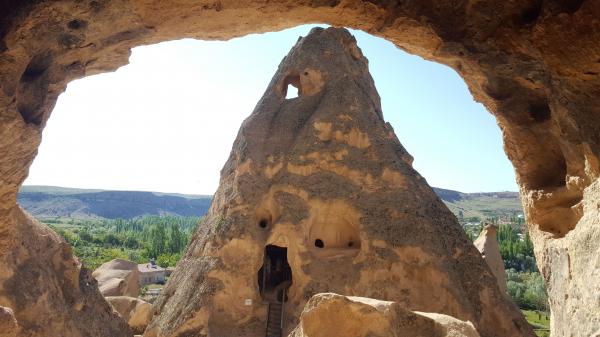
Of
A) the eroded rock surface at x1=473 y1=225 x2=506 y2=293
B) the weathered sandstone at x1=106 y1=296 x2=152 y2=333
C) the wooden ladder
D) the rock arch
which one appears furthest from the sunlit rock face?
the rock arch

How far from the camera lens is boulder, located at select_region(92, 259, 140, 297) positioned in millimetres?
23891

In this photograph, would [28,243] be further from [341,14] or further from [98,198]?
[98,198]

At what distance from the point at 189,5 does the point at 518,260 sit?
197 ft

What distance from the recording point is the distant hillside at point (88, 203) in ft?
532

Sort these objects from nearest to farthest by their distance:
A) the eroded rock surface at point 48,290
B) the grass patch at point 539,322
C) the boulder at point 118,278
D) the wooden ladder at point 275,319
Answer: the eroded rock surface at point 48,290 → the wooden ladder at point 275,319 → the boulder at point 118,278 → the grass patch at point 539,322

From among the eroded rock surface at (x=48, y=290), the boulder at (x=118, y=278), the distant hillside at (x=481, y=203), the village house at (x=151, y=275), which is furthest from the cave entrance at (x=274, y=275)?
the distant hillside at (x=481, y=203)

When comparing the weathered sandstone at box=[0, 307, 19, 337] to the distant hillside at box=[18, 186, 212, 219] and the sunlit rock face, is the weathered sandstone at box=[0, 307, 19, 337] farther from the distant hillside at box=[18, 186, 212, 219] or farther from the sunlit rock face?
the distant hillside at box=[18, 186, 212, 219]

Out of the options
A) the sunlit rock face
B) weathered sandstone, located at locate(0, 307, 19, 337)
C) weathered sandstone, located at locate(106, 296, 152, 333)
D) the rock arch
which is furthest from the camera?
weathered sandstone, located at locate(106, 296, 152, 333)

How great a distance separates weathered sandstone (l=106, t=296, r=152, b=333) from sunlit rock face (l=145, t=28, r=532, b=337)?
3612 millimetres

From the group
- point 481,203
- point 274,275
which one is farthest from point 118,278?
point 481,203

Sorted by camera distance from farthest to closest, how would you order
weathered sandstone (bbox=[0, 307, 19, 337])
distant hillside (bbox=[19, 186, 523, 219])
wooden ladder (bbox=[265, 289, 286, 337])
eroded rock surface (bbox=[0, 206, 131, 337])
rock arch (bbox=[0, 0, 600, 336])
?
distant hillside (bbox=[19, 186, 523, 219]) → wooden ladder (bbox=[265, 289, 286, 337]) → eroded rock surface (bbox=[0, 206, 131, 337]) → weathered sandstone (bbox=[0, 307, 19, 337]) → rock arch (bbox=[0, 0, 600, 336])

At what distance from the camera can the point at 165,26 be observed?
4840 mm

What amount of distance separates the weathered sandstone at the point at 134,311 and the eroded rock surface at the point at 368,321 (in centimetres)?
1472

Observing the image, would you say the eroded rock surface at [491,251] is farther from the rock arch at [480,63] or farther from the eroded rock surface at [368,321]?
the rock arch at [480,63]
